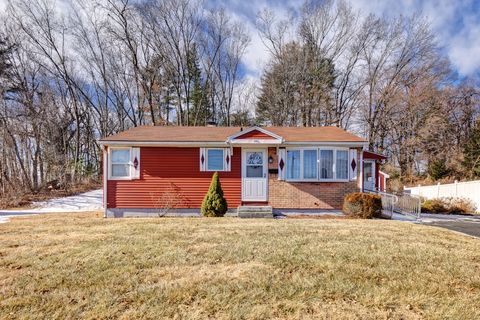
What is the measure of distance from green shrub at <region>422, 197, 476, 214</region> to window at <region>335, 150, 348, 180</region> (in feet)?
20.4

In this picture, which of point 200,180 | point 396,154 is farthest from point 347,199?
point 396,154

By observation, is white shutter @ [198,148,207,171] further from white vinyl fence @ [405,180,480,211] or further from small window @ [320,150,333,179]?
white vinyl fence @ [405,180,480,211]

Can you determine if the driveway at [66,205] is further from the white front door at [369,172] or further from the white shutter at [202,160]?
the white front door at [369,172]

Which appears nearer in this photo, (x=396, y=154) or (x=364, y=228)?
(x=364, y=228)

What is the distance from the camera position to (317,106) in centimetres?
2595

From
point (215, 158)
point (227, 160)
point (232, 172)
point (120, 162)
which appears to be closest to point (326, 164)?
point (232, 172)

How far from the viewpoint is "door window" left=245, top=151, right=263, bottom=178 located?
37.1ft

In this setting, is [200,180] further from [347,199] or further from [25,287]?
[25,287]

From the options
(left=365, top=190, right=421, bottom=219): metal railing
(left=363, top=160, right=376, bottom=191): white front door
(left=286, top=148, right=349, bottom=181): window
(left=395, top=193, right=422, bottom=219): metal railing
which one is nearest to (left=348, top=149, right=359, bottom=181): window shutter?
(left=286, top=148, right=349, bottom=181): window

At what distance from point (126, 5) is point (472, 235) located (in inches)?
1052

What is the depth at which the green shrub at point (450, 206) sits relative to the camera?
542 inches

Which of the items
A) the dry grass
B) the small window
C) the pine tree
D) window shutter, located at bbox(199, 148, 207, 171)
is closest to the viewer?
the dry grass

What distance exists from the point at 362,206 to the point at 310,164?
2.51 meters

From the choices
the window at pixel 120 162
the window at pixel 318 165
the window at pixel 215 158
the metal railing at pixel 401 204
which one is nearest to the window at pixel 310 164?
the window at pixel 318 165
